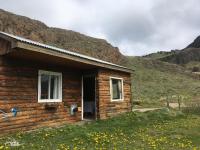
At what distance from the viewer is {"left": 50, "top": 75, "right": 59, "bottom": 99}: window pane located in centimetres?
1219

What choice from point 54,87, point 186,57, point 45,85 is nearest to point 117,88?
point 54,87

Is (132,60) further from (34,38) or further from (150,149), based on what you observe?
(150,149)

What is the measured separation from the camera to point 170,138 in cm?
961

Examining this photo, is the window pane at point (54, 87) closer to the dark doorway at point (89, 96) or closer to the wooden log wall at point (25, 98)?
the wooden log wall at point (25, 98)

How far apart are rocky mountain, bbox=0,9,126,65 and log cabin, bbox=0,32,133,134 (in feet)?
136

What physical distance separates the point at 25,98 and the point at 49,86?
62.1 inches

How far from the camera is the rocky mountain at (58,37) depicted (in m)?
54.2

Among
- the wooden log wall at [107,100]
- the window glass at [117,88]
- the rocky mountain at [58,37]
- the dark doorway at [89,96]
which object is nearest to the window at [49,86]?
the wooden log wall at [107,100]

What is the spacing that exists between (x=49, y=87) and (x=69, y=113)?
6.49ft

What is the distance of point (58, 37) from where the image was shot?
62844 mm

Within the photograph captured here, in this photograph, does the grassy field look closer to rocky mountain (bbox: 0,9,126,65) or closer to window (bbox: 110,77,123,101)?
window (bbox: 110,77,123,101)

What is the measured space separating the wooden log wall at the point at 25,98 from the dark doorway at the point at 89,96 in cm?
349

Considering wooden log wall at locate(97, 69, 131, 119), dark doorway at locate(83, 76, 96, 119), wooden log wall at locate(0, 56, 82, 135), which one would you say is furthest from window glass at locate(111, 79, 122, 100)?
wooden log wall at locate(0, 56, 82, 135)

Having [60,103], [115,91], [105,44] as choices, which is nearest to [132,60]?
[105,44]
